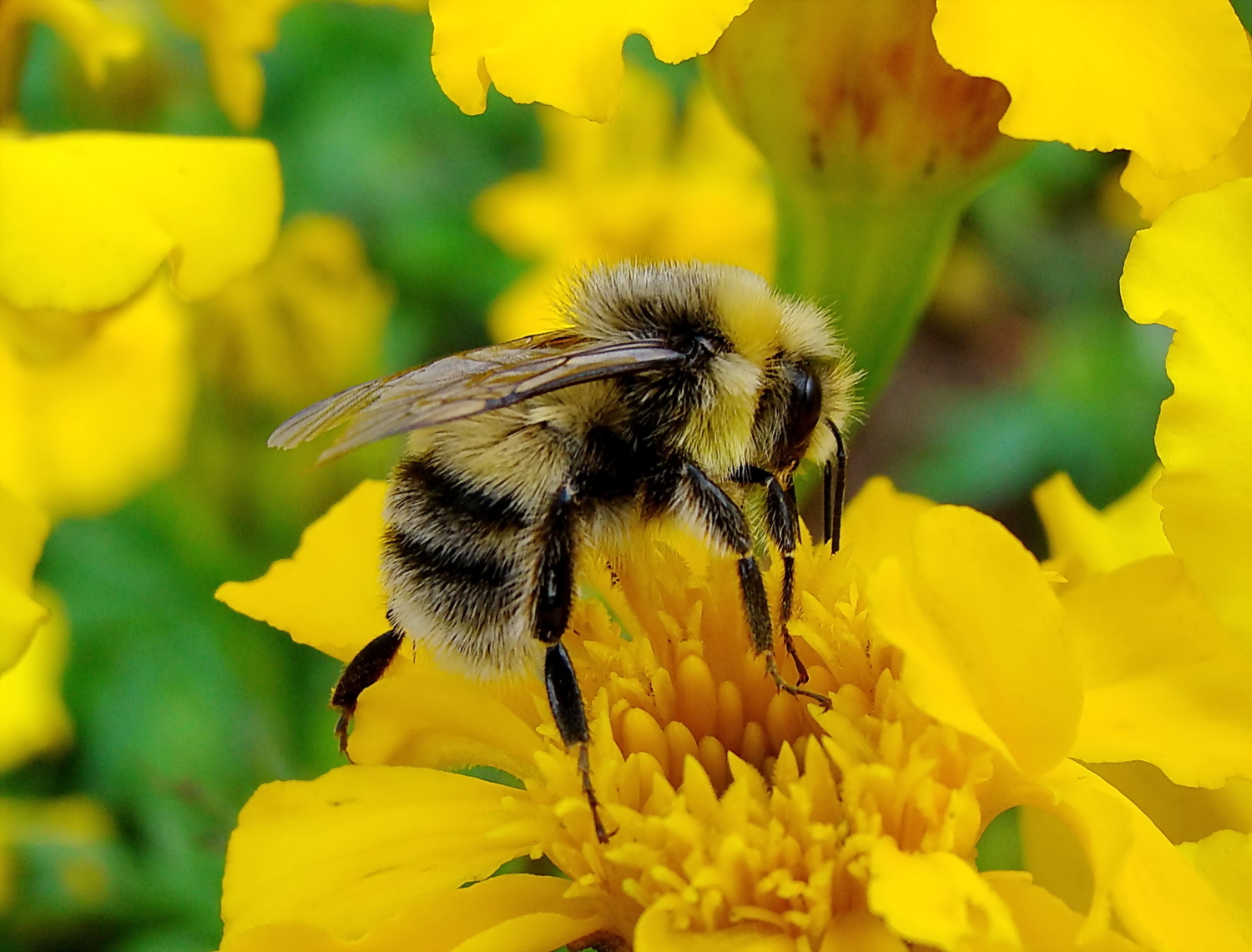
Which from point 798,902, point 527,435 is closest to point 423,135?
point 527,435

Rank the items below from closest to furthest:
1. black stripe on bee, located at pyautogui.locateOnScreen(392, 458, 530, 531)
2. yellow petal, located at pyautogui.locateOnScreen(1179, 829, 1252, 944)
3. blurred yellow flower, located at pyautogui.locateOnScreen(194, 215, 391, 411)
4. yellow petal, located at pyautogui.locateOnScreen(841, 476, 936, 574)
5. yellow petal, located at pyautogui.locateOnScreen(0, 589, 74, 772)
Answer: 1. yellow petal, located at pyautogui.locateOnScreen(1179, 829, 1252, 944)
2. black stripe on bee, located at pyautogui.locateOnScreen(392, 458, 530, 531)
3. yellow petal, located at pyautogui.locateOnScreen(841, 476, 936, 574)
4. yellow petal, located at pyautogui.locateOnScreen(0, 589, 74, 772)
5. blurred yellow flower, located at pyautogui.locateOnScreen(194, 215, 391, 411)

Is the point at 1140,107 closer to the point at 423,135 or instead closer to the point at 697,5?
the point at 697,5

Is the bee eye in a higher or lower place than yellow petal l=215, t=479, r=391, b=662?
higher

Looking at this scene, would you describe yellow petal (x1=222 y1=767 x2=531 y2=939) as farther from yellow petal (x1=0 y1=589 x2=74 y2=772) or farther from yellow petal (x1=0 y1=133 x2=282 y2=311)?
yellow petal (x1=0 y1=589 x2=74 y2=772)

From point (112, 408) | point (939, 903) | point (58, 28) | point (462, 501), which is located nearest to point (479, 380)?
point (462, 501)

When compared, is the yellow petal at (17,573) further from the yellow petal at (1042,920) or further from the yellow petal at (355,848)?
the yellow petal at (1042,920)

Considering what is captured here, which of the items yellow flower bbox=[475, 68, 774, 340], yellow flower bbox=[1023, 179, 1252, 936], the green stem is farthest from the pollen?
yellow flower bbox=[475, 68, 774, 340]

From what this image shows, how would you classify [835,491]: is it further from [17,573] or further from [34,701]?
[34,701]

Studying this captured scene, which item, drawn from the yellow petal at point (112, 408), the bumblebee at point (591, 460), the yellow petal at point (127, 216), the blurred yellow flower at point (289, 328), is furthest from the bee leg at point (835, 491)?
the yellow petal at point (112, 408)
